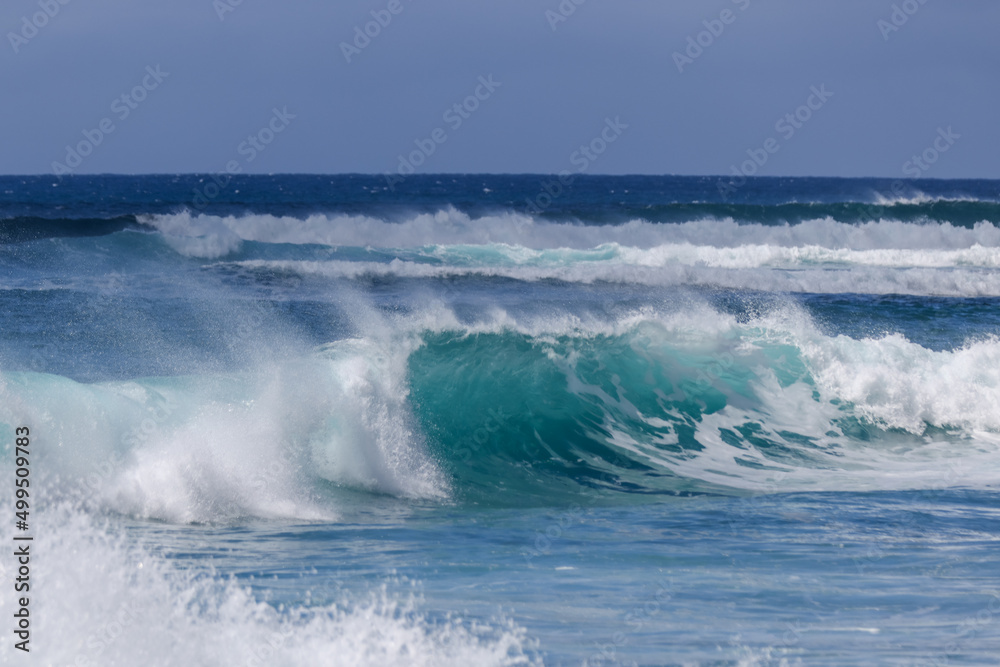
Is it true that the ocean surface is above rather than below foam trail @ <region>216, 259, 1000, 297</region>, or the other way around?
below

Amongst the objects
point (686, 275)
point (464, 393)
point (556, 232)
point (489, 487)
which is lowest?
point (489, 487)

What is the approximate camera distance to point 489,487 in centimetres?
866

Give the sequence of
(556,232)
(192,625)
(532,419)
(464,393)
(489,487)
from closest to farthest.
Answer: (192,625), (489,487), (532,419), (464,393), (556,232)

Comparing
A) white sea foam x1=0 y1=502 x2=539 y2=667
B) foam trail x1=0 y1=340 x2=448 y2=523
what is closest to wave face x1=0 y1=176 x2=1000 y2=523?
foam trail x1=0 y1=340 x2=448 y2=523

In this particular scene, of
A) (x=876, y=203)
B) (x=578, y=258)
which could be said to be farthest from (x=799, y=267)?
(x=876, y=203)

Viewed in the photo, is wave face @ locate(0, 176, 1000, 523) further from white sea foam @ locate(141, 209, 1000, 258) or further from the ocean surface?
white sea foam @ locate(141, 209, 1000, 258)

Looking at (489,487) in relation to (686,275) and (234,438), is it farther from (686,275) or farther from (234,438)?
(686,275)

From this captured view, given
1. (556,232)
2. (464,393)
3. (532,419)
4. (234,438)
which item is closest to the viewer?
(234,438)

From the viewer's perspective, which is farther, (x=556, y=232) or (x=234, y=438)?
(x=556, y=232)

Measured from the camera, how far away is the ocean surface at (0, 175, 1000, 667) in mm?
4625

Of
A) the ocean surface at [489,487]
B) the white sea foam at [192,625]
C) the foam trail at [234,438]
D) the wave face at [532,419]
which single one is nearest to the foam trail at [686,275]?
the ocean surface at [489,487]

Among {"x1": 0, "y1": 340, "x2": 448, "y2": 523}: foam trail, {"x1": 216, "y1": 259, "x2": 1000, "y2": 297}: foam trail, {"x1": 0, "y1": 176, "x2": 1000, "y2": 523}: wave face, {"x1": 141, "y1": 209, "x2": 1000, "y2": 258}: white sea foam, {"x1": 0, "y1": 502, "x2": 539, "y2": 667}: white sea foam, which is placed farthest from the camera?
{"x1": 141, "y1": 209, "x2": 1000, "y2": 258}: white sea foam

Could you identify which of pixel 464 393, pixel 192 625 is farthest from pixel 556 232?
pixel 192 625

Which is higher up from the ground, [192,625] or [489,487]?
[489,487]
